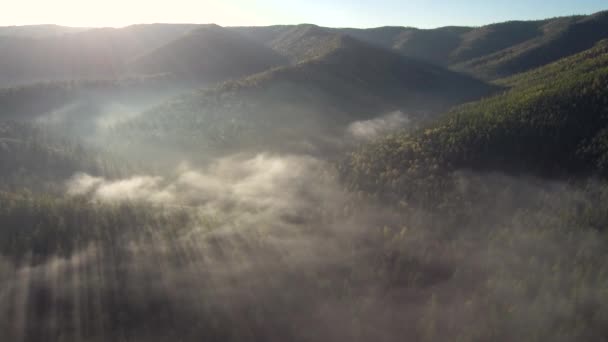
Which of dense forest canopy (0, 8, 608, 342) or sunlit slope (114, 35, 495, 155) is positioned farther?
sunlit slope (114, 35, 495, 155)

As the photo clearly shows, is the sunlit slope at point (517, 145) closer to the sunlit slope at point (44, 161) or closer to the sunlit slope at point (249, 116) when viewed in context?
the sunlit slope at point (249, 116)

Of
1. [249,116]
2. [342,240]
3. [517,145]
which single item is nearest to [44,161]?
[249,116]

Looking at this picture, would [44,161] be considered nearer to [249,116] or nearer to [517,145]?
[249,116]

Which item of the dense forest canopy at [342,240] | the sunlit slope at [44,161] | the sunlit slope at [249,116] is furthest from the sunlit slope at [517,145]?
the sunlit slope at [44,161]

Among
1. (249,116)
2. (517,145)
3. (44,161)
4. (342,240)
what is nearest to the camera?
(342,240)

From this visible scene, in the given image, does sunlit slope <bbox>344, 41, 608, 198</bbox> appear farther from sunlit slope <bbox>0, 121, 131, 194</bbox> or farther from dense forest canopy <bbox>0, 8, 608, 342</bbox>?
sunlit slope <bbox>0, 121, 131, 194</bbox>

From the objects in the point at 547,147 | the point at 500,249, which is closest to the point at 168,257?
the point at 500,249

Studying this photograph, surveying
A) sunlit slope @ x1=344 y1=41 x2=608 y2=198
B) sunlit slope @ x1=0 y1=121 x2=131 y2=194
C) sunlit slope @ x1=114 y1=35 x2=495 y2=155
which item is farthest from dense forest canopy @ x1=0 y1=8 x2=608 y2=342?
sunlit slope @ x1=114 y1=35 x2=495 y2=155

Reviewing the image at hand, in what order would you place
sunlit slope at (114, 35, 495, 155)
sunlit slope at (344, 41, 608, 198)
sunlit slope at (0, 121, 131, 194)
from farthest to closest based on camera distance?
sunlit slope at (114, 35, 495, 155), sunlit slope at (0, 121, 131, 194), sunlit slope at (344, 41, 608, 198)
